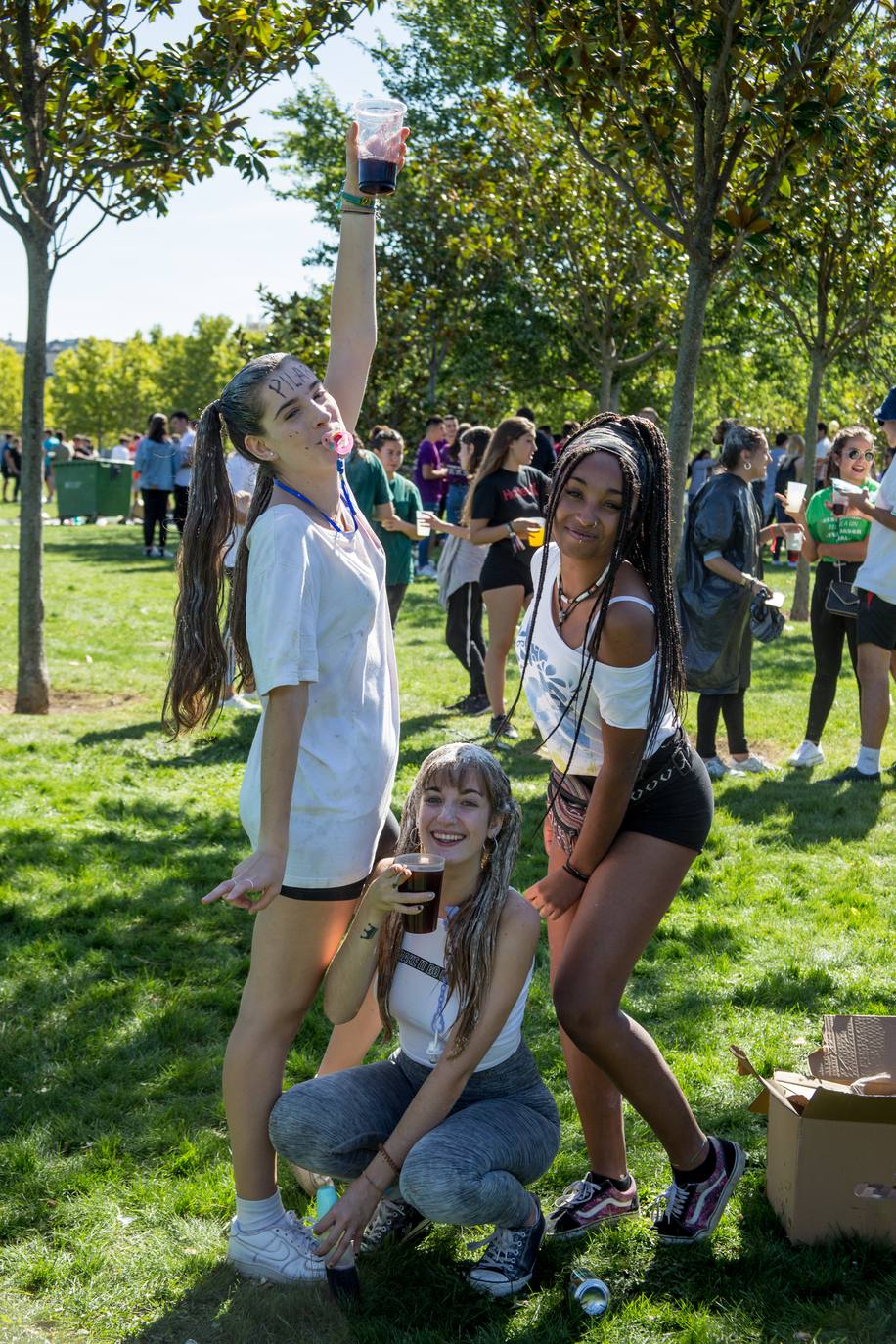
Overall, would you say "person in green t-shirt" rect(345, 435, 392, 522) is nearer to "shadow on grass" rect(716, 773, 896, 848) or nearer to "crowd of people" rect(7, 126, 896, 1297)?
"shadow on grass" rect(716, 773, 896, 848)

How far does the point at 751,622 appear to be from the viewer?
748 centimetres

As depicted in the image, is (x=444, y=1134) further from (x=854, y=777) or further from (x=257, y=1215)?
(x=854, y=777)

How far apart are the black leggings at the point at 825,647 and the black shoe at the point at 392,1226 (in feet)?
17.8

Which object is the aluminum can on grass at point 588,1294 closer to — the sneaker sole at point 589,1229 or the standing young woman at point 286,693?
the sneaker sole at point 589,1229

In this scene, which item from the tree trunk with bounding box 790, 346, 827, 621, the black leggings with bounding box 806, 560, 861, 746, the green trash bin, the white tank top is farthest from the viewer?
the green trash bin

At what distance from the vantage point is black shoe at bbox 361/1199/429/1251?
3.09 meters

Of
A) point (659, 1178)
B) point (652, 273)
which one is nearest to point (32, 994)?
point (659, 1178)

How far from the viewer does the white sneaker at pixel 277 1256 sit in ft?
9.57

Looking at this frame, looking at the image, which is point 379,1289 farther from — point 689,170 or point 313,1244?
point 689,170

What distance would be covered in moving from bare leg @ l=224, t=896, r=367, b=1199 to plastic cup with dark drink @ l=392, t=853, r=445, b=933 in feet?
0.58

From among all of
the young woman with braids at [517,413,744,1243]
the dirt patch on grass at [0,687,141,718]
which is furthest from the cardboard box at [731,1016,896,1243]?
the dirt patch on grass at [0,687,141,718]

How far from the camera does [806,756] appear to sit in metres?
8.03

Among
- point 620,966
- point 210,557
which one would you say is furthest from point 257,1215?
point 210,557

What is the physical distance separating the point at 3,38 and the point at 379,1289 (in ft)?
24.8
